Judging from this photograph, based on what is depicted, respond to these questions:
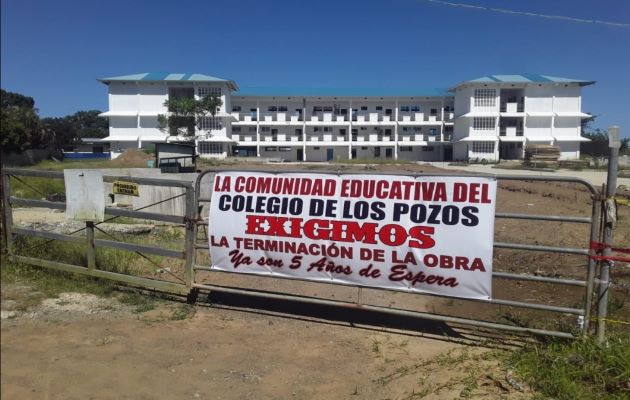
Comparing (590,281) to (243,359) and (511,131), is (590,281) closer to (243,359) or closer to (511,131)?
(243,359)

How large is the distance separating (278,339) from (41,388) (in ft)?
8.76

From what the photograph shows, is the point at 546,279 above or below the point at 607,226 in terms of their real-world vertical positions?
below

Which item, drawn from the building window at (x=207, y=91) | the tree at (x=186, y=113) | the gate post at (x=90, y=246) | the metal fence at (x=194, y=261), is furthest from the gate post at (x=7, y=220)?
the building window at (x=207, y=91)

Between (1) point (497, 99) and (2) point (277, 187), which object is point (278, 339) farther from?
(1) point (497, 99)

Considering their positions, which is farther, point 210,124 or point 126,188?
point 210,124

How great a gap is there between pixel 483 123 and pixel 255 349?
222 feet

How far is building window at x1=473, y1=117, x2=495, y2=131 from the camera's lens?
66062 millimetres

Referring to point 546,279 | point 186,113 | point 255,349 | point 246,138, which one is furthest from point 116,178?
point 246,138

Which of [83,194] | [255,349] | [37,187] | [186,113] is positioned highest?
[186,113]

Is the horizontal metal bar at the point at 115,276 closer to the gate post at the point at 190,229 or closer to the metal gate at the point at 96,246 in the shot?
the metal gate at the point at 96,246

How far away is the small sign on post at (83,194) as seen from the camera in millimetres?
5746

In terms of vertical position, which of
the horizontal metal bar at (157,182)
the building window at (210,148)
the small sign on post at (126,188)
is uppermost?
the building window at (210,148)

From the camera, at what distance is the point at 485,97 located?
218 ft

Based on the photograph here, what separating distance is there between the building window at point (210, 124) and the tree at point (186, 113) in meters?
1.52
